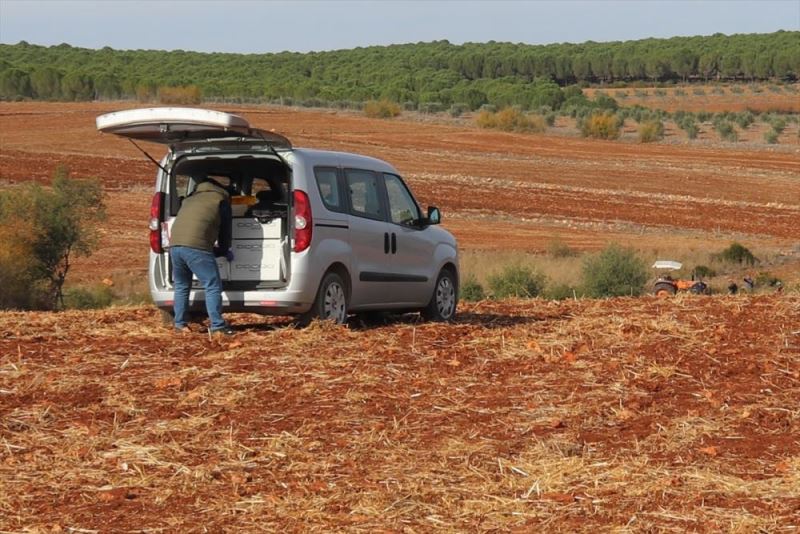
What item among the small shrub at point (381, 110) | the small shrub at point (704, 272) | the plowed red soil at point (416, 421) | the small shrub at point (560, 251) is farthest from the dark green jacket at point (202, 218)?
the small shrub at point (381, 110)

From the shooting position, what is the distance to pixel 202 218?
12.2 meters

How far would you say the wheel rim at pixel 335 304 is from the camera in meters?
12.7

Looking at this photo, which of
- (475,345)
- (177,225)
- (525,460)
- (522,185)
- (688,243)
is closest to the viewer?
(525,460)

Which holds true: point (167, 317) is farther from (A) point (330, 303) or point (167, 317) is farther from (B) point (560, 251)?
(B) point (560, 251)

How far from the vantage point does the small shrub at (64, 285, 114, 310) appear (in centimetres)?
2781

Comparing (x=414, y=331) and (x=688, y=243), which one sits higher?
(x=414, y=331)

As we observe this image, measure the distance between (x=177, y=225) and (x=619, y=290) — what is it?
17.7m

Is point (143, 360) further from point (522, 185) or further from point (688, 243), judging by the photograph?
point (522, 185)

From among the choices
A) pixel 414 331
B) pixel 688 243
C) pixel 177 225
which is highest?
pixel 177 225

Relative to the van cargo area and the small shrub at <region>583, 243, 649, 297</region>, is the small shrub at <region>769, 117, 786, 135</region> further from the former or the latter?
the van cargo area

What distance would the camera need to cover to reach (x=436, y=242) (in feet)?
49.2

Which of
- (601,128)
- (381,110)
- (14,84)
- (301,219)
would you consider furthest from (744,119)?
(301,219)

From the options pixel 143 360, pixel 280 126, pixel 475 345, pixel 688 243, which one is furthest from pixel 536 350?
pixel 280 126

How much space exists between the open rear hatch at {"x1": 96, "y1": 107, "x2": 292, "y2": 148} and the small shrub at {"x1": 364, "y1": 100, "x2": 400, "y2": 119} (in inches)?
2705
